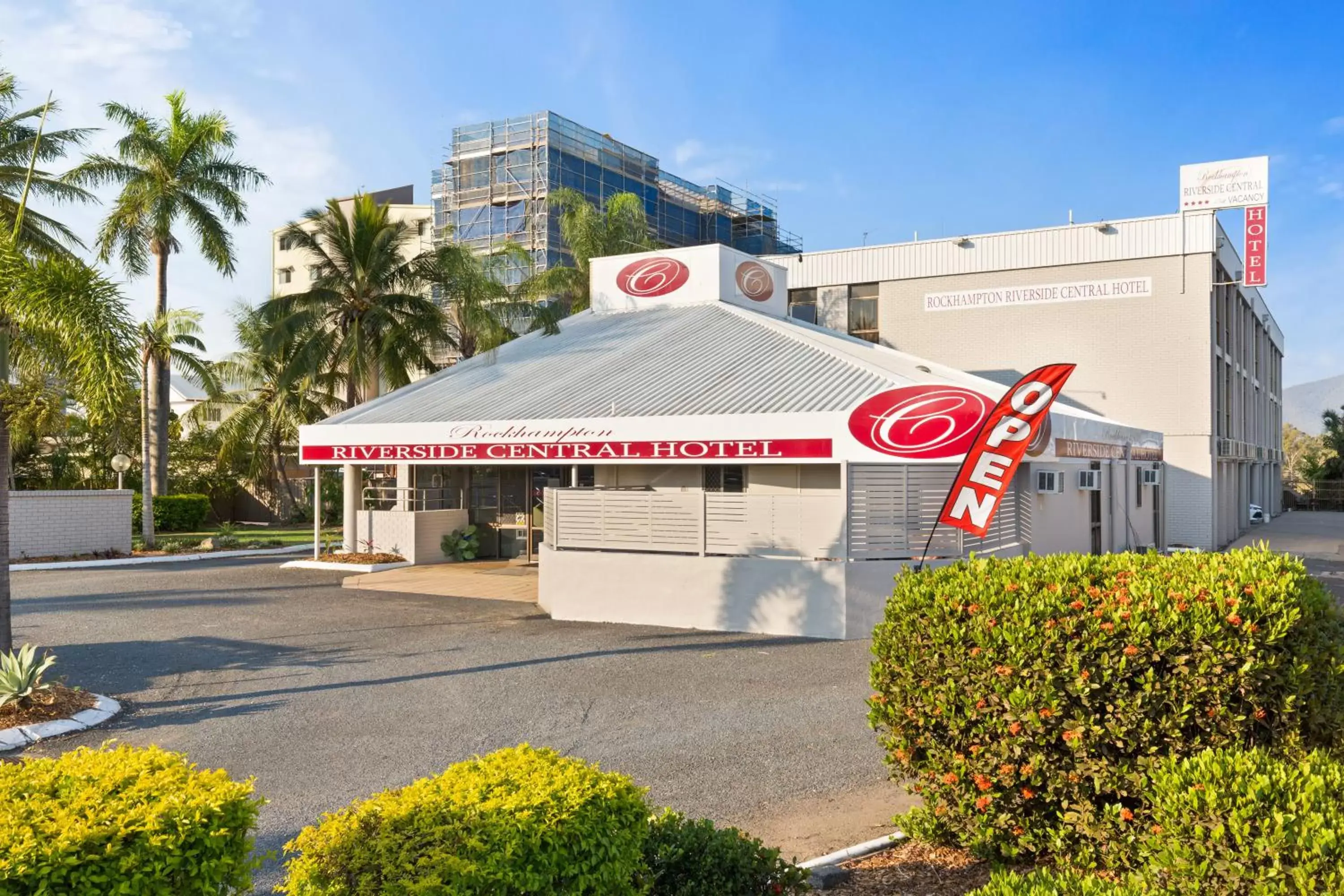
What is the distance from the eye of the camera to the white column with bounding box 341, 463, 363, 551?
24.1 meters

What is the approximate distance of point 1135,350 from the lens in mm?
31266

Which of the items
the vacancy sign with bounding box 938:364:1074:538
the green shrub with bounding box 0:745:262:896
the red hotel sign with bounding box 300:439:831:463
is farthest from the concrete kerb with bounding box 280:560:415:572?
the green shrub with bounding box 0:745:262:896

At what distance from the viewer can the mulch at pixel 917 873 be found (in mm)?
5479

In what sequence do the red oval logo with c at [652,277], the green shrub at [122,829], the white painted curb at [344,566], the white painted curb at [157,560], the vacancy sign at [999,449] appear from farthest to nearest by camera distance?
the red oval logo with c at [652,277] → the white painted curb at [157,560] → the white painted curb at [344,566] → the vacancy sign at [999,449] → the green shrub at [122,829]

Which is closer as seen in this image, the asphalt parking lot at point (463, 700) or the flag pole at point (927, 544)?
the asphalt parking lot at point (463, 700)

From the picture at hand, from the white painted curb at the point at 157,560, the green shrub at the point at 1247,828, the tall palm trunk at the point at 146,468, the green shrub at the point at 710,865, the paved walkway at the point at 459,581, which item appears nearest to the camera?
the green shrub at the point at 1247,828

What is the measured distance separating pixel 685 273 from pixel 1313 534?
2502cm

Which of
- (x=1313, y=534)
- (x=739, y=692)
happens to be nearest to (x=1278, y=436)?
(x=1313, y=534)

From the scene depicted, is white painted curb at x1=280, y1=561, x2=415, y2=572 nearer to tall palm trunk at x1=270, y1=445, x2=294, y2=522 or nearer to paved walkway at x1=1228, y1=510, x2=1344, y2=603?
tall palm trunk at x1=270, y1=445, x2=294, y2=522

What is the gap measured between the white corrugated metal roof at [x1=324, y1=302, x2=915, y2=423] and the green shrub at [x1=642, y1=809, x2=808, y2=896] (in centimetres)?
1097

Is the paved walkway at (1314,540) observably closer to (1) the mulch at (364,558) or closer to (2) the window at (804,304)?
(2) the window at (804,304)

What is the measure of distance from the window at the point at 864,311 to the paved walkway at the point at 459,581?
1857cm

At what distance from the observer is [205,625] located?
1539cm

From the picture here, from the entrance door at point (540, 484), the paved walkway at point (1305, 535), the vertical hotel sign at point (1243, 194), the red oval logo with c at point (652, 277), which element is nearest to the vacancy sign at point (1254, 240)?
the vertical hotel sign at point (1243, 194)
